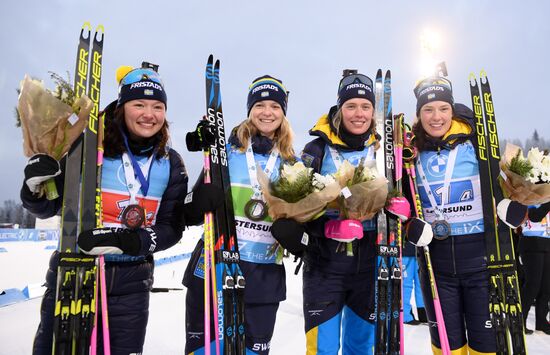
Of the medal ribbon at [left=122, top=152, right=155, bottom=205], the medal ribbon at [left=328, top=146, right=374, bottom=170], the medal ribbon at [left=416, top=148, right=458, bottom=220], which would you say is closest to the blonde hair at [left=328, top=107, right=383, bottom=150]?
the medal ribbon at [left=328, top=146, right=374, bottom=170]

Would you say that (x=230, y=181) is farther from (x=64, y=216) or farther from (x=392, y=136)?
(x=392, y=136)

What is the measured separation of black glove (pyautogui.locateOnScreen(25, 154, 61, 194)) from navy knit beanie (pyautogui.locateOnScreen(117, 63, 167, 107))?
679 mm

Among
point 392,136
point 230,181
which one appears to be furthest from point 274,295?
point 392,136

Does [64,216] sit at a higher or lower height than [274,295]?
higher

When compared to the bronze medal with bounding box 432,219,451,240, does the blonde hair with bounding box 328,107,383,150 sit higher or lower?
higher

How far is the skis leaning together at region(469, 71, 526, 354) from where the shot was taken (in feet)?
9.31

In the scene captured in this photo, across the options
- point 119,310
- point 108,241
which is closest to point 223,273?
point 119,310

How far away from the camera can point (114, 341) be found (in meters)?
2.32

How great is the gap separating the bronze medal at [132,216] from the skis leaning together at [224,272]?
507 mm

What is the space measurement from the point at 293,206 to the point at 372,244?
85cm

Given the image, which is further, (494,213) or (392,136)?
(392,136)

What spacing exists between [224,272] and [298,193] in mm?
749

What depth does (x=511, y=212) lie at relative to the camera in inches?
115

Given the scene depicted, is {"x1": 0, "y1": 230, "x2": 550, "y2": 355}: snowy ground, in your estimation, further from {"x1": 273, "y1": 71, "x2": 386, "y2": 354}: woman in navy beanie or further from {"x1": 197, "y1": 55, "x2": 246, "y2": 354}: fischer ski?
{"x1": 197, "y1": 55, "x2": 246, "y2": 354}: fischer ski
